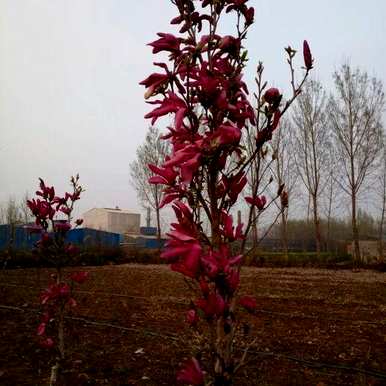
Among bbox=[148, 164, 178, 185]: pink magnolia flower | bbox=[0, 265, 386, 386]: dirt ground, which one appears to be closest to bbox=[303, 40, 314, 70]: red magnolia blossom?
bbox=[148, 164, 178, 185]: pink magnolia flower

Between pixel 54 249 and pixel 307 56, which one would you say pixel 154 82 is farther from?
pixel 54 249

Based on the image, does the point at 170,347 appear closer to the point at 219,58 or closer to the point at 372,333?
the point at 372,333

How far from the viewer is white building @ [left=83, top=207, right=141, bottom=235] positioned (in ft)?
138

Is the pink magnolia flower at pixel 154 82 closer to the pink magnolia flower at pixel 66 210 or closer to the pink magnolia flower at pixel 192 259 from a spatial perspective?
the pink magnolia flower at pixel 192 259

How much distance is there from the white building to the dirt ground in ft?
118

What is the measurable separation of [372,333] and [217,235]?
361cm

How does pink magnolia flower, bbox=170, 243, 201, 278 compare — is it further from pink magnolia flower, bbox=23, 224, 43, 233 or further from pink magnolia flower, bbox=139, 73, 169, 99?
pink magnolia flower, bbox=23, 224, 43, 233

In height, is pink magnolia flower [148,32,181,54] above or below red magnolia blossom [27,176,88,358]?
above

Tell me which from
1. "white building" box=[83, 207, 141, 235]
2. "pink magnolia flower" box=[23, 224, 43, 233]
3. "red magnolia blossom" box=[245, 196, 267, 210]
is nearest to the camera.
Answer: "red magnolia blossom" box=[245, 196, 267, 210]

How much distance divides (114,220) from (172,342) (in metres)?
39.8

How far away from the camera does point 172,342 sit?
3.61m

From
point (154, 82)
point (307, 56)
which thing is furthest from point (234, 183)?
point (307, 56)

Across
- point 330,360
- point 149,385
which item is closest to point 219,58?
point 149,385

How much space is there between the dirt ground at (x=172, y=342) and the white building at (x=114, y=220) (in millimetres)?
36006
